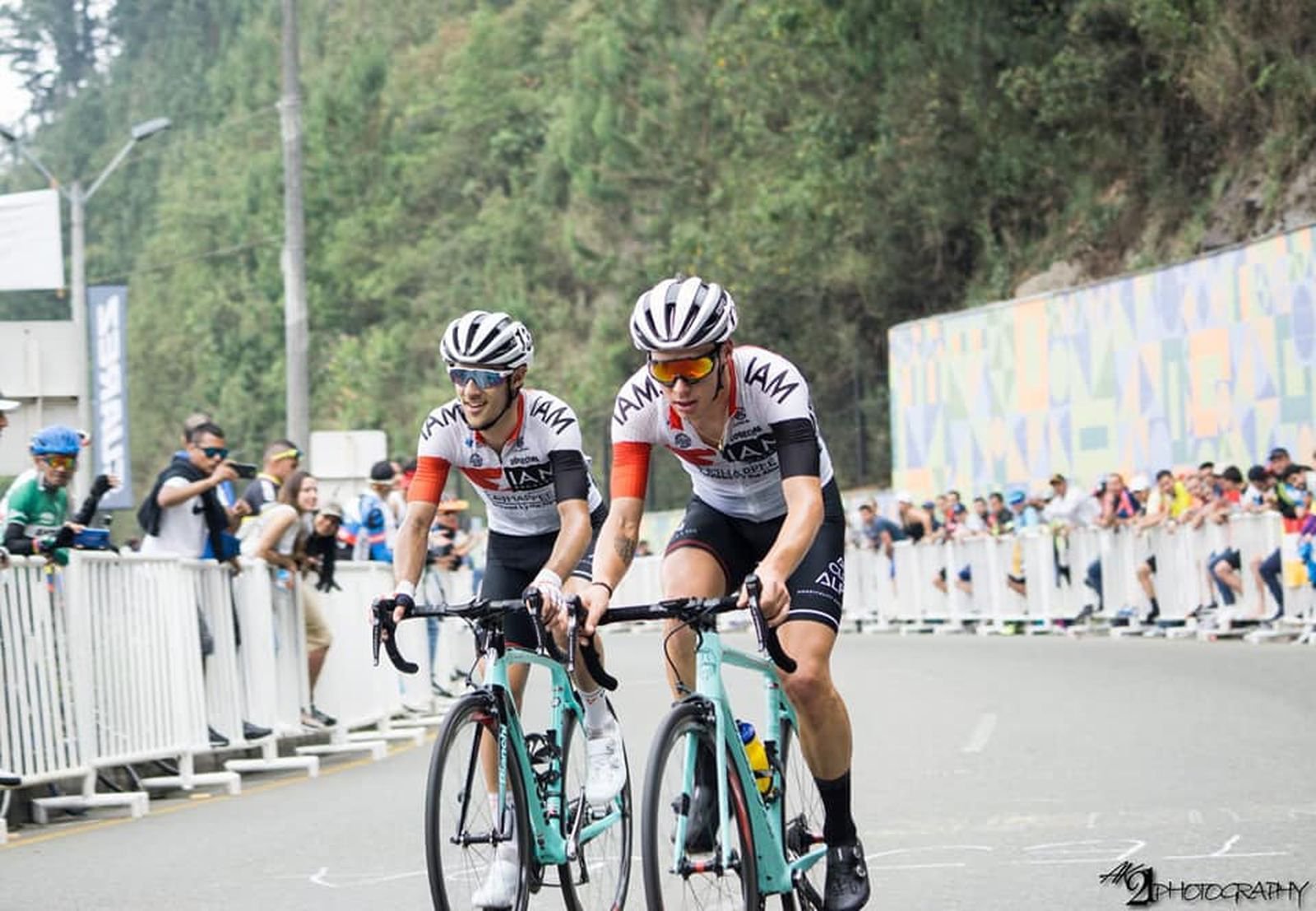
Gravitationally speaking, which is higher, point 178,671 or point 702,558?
point 702,558

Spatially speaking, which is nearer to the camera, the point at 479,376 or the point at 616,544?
the point at 616,544

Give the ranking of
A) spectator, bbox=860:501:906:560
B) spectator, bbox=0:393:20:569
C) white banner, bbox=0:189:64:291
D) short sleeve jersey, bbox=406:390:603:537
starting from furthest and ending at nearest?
1. spectator, bbox=860:501:906:560
2. white banner, bbox=0:189:64:291
3. spectator, bbox=0:393:20:569
4. short sleeve jersey, bbox=406:390:603:537

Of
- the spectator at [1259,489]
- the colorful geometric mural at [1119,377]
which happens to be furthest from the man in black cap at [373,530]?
the colorful geometric mural at [1119,377]

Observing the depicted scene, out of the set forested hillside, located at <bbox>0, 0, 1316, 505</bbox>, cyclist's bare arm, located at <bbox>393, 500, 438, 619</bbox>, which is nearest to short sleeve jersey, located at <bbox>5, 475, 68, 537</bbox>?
cyclist's bare arm, located at <bbox>393, 500, 438, 619</bbox>

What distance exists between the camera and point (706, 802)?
660 centimetres

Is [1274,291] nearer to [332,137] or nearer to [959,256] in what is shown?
[959,256]

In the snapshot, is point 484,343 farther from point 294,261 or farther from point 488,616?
point 294,261

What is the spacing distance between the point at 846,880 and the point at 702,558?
116cm

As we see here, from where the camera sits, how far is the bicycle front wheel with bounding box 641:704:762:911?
6434 mm

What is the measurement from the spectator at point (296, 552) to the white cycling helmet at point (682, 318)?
28.3 ft

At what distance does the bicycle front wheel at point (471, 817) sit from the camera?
23.1 ft

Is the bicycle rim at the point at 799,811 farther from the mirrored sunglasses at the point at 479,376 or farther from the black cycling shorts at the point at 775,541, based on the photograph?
the mirrored sunglasses at the point at 479,376

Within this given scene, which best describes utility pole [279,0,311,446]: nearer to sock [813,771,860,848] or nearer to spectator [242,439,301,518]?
spectator [242,439,301,518]

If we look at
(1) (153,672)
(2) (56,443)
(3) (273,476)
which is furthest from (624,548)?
(3) (273,476)
